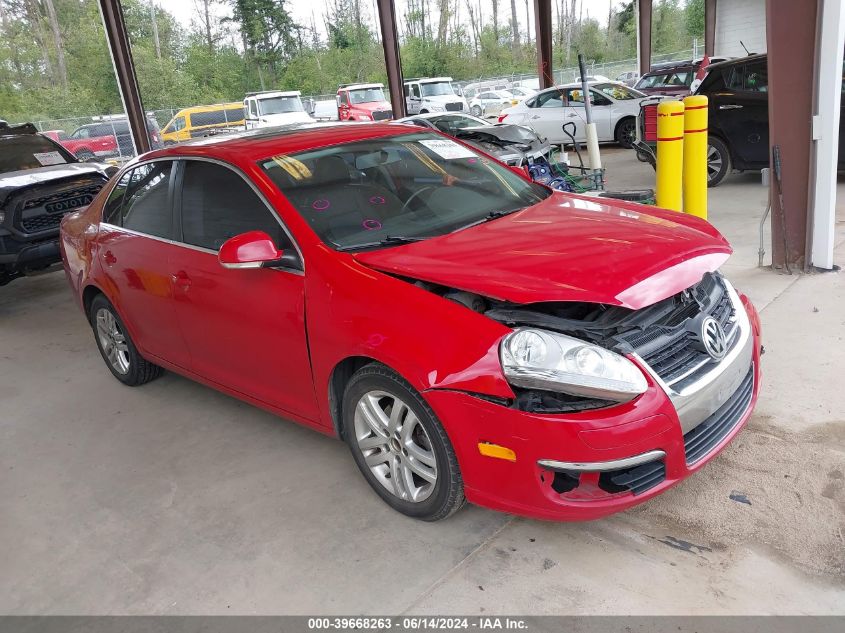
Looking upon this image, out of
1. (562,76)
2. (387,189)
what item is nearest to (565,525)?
(387,189)

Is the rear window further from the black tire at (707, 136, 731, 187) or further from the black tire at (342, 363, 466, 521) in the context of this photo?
the black tire at (342, 363, 466, 521)

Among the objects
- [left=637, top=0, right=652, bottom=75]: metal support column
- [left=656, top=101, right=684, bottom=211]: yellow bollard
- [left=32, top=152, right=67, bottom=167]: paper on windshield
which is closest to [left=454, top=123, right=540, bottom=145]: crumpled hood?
[left=656, top=101, right=684, bottom=211]: yellow bollard

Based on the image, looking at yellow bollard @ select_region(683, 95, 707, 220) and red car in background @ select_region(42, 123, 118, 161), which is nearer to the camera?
yellow bollard @ select_region(683, 95, 707, 220)

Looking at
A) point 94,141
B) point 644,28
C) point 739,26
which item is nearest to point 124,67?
point 94,141

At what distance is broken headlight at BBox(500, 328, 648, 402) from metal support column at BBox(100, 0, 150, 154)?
1317cm

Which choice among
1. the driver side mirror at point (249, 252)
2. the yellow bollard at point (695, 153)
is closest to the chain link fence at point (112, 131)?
the yellow bollard at point (695, 153)

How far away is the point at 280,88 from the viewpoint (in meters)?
34.9

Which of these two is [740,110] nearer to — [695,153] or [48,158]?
[695,153]

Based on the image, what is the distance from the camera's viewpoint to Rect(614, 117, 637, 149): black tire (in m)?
14.0

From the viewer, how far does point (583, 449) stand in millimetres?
2271

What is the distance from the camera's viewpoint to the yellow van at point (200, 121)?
68.3 feet

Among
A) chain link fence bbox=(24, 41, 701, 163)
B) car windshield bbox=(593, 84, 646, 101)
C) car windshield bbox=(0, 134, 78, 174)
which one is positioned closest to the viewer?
car windshield bbox=(0, 134, 78, 174)

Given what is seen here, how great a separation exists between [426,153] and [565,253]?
1334 millimetres

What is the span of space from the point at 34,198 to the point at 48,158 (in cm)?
132
